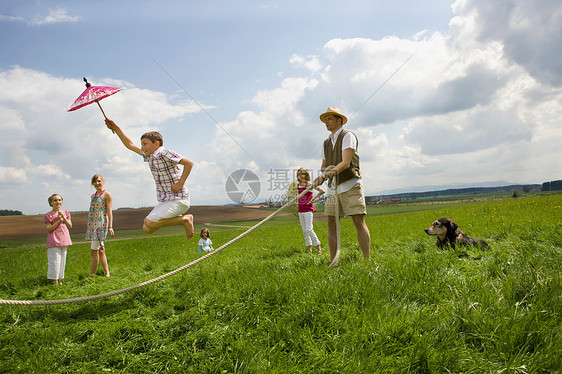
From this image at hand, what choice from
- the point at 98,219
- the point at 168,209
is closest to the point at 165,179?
the point at 168,209

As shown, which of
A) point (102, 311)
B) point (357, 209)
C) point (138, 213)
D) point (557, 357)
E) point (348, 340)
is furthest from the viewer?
point (138, 213)

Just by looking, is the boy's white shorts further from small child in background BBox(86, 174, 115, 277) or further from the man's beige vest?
small child in background BBox(86, 174, 115, 277)

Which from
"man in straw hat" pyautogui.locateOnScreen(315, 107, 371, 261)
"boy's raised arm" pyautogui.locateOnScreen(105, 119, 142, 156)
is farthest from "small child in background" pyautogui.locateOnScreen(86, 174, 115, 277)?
"man in straw hat" pyautogui.locateOnScreen(315, 107, 371, 261)

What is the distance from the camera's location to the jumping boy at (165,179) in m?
4.39

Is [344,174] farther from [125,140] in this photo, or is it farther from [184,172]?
[125,140]

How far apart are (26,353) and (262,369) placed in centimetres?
260

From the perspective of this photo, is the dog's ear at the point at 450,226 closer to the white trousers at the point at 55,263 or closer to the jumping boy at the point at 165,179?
the jumping boy at the point at 165,179

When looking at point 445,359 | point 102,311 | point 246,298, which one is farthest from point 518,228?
point 102,311

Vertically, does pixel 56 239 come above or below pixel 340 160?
below

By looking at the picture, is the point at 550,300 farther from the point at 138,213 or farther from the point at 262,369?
the point at 138,213

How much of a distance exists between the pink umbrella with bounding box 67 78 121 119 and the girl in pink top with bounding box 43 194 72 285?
160 inches

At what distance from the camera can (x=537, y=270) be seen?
3750mm

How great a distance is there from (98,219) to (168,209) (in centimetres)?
Answer: 353

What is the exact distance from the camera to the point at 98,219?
684 cm
